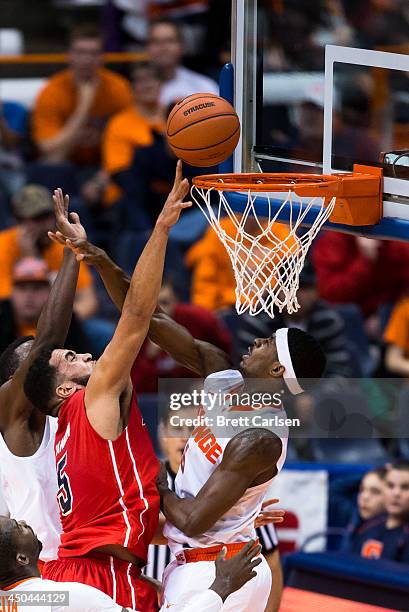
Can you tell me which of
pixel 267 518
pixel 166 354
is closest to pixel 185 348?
pixel 267 518

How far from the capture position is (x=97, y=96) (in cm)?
1062

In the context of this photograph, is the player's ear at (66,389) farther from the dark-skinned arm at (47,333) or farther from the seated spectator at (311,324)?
the seated spectator at (311,324)

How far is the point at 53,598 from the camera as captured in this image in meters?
5.07

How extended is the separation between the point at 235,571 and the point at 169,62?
5.84m

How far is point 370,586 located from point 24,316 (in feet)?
9.60

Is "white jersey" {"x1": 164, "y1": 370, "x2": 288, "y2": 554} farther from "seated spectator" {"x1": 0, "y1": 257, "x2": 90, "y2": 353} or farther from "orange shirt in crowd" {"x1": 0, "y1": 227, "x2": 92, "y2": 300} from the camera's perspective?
"orange shirt in crowd" {"x1": 0, "y1": 227, "x2": 92, "y2": 300}

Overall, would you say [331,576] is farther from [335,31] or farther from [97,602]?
[335,31]

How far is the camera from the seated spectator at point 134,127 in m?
10.1

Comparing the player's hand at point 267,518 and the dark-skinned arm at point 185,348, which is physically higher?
the dark-skinned arm at point 185,348

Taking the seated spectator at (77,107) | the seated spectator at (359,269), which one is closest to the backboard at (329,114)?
the seated spectator at (359,269)

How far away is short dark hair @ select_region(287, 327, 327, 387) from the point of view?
5.54m

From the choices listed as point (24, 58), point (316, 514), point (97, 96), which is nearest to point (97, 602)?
point (316, 514)

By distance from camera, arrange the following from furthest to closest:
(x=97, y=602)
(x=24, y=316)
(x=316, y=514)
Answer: (x=24, y=316) → (x=316, y=514) → (x=97, y=602)

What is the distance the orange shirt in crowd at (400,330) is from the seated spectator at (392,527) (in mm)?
1464
